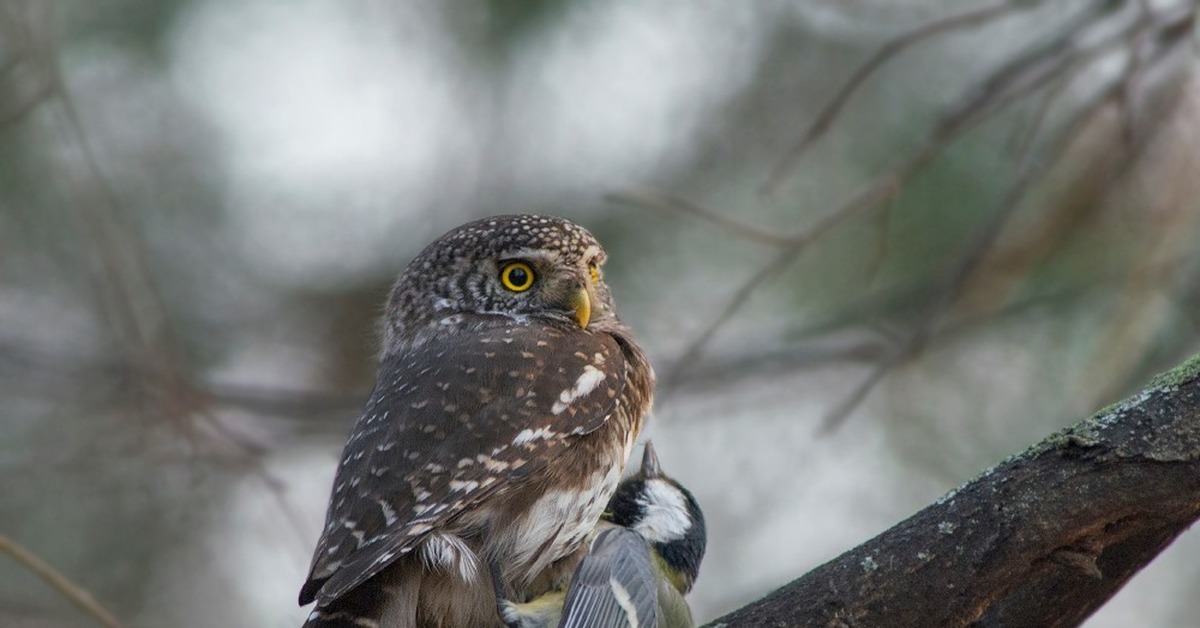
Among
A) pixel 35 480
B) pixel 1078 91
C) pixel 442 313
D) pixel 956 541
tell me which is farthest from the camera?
pixel 35 480

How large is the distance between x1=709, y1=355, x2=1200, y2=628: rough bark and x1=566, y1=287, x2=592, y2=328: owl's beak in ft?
4.53

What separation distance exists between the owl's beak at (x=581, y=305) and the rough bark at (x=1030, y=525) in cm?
138

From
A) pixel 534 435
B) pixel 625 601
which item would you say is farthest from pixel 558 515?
pixel 625 601

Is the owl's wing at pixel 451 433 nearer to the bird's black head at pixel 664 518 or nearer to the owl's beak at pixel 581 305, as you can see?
the owl's beak at pixel 581 305

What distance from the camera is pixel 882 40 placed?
6.38 m

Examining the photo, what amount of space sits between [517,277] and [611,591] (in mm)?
1310

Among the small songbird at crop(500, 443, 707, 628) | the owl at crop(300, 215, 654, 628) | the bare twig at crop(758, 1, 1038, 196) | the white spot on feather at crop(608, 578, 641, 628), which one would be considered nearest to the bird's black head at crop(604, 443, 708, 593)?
the small songbird at crop(500, 443, 707, 628)

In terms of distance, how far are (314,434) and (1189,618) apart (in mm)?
4269

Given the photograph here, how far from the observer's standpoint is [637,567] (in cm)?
334

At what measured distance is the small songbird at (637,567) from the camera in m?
3.20

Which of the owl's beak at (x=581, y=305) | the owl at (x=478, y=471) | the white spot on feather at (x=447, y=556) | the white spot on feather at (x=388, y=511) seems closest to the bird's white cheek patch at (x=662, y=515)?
the owl at (x=478, y=471)

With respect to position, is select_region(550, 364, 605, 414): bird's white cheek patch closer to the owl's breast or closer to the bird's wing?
the owl's breast

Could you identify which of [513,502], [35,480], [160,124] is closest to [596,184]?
[160,124]

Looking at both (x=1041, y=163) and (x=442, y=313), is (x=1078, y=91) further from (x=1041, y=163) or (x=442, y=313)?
(x=442, y=313)
